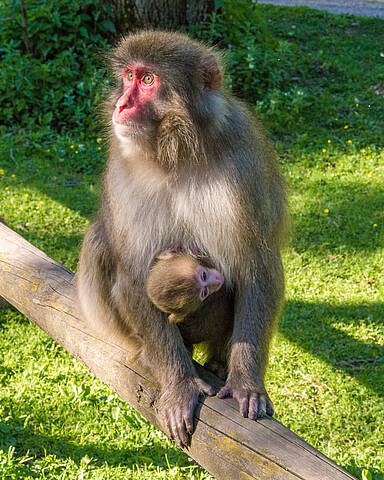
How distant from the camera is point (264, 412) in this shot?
289 centimetres

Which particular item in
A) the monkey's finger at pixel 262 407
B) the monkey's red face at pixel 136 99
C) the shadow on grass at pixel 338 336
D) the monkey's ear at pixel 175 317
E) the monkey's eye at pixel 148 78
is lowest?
the shadow on grass at pixel 338 336

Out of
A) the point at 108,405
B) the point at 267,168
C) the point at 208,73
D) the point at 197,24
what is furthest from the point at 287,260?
the point at 197,24

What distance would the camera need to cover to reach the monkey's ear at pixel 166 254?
10.8 feet

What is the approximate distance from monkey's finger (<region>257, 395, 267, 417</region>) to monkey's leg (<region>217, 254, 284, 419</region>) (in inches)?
0.9

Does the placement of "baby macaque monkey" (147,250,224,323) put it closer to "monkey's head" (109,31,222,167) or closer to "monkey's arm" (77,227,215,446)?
"monkey's arm" (77,227,215,446)

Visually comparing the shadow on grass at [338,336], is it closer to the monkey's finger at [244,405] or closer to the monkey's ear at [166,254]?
the monkey's finger at [244,405]

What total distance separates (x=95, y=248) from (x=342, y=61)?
658 centimetres

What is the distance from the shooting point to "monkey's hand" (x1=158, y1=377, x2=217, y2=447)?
2.95m

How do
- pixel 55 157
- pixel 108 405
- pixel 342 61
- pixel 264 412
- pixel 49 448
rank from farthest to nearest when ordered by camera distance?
pixel 342 61 → pixel 55 157 → pixel 108 405 → pixel 49 448 → pixel 264 412

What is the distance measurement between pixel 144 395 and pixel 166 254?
701 millimetres

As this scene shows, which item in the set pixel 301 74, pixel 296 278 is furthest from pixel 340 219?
pixel 301 74

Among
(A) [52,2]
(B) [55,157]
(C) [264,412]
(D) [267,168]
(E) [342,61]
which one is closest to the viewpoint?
(C) [264,412]

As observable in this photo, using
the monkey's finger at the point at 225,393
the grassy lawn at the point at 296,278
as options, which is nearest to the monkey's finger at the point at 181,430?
the monkey's finger at the point at 225,393

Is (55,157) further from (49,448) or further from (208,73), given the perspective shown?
(208,73)
